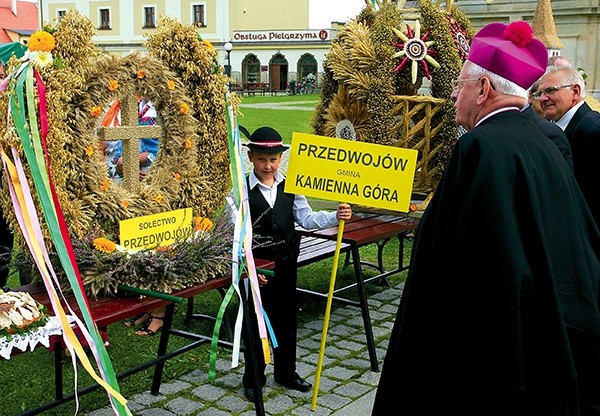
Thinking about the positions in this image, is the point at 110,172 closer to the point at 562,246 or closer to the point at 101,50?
the point at 101,50

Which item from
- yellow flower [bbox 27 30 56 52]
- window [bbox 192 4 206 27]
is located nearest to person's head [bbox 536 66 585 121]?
yellow flower [bbox 27 30 56 52]

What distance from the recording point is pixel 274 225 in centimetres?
463

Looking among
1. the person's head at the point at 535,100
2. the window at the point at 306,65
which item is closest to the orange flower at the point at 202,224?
the person's head at the point at 535,100

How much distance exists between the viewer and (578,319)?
8.52ft

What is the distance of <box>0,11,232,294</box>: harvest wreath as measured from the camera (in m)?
3.68

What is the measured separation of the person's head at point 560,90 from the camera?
205 inches

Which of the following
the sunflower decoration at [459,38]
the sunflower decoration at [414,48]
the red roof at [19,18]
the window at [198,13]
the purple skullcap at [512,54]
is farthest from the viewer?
the window at [198,13]

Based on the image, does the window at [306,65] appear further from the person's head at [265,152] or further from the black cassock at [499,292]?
the black cassock at [499,292]

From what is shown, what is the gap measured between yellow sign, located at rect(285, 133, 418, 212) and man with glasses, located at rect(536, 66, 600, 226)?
4.06 ft

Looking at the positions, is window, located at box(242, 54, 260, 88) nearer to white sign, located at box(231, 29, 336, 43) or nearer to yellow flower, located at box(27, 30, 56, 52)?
white sign, located at box(231, 29, 336, 43)

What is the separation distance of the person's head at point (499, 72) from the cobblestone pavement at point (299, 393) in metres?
2.33

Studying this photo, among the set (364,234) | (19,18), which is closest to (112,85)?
(364,234)

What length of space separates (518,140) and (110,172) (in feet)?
9.09

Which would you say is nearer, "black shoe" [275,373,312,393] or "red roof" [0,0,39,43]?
"black shoe" [275,373,312,393]
